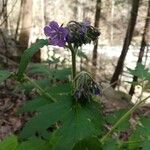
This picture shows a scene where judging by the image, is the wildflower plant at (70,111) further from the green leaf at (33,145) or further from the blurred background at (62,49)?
the blurred background at (62,49)

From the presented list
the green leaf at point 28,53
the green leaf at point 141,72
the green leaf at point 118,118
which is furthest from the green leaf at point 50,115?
the green leaf at point 141,72

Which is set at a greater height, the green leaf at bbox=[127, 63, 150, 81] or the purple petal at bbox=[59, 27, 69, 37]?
the purple petal at bbox=[59, 27, 69, 37]

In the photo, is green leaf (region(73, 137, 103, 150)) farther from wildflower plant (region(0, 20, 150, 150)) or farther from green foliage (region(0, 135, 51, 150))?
green foliage (region(0, 135, 51, 150))

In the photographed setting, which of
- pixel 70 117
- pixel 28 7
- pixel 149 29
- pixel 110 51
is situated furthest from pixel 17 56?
pixel 110 51

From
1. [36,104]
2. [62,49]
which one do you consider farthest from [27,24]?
[36,104]

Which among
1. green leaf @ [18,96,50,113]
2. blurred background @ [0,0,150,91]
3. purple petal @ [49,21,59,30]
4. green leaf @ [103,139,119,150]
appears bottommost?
blurred background @ [0,0,150,91]

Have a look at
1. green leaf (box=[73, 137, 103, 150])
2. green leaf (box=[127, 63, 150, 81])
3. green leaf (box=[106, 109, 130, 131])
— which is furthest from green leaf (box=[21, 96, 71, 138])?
green leaf (box=[127, 63, 150, 81])

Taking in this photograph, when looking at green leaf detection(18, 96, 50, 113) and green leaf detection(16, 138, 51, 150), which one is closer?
green leaf detection(16, 138, 51, 150)
